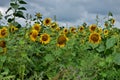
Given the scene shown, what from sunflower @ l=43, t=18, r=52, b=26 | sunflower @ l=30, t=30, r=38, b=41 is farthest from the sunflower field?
sunflower @ l=43, t=18, r=52, b=26

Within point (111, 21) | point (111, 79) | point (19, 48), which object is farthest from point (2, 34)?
point (111, 21)

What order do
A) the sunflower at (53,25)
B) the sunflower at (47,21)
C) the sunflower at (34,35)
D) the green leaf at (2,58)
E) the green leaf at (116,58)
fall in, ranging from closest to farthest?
the green leaf at (2,58), the green leaf at (116,58), the sunflower at (34,35), the sunflower at (47,21), the sunflower at (53,25)

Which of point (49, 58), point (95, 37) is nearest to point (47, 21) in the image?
point (95, 37)

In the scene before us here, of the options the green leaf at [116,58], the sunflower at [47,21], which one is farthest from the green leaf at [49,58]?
the sunflower at [47,21]

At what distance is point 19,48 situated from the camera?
4695 mm

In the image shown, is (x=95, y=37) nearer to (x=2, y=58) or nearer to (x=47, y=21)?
(x=47, y=21)

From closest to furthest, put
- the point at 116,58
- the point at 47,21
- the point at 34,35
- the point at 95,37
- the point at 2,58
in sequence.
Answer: the point at 2,58 < the point at 116,58 < the point at 34,35 < the point at 95,37 < the point at 47,21

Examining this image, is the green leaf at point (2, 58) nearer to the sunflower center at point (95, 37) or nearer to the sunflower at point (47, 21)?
the sunflower center at point (95, 37)

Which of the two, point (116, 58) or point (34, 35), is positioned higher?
point (34, 35)

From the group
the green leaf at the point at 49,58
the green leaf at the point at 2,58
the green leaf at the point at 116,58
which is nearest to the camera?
the green leaf at the point at 2,58

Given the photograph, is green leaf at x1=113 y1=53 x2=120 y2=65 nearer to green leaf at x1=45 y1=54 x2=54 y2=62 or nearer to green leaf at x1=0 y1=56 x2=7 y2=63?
green leaf at x1=45 y1=54 x2=54 y2=62

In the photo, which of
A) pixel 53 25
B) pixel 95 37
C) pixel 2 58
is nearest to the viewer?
pixel 2 58

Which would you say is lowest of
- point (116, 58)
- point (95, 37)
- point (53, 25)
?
point (116, 58)

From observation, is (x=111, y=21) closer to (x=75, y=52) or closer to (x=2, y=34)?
(x=75, y=52)
